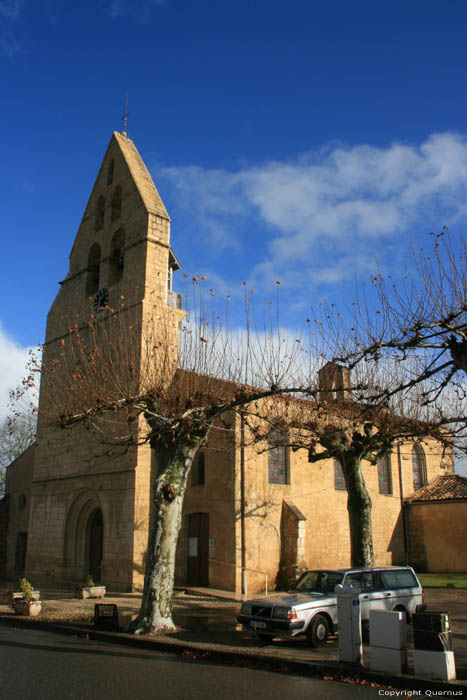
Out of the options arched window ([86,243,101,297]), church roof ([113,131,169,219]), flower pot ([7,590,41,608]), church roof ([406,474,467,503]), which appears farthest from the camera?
church roof ([406,474,467,503])

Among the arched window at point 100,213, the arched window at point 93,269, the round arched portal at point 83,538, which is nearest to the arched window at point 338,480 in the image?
the round arched portal at point 83,538

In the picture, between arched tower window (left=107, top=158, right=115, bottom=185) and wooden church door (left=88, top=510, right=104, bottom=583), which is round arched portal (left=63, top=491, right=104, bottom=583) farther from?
arched tower window (left=107, top=158, right=115, bottom=185)

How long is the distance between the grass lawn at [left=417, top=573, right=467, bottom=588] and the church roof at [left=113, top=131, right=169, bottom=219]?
→ 17.3 m

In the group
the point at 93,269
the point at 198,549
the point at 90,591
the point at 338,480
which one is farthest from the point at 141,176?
the point at 90,591

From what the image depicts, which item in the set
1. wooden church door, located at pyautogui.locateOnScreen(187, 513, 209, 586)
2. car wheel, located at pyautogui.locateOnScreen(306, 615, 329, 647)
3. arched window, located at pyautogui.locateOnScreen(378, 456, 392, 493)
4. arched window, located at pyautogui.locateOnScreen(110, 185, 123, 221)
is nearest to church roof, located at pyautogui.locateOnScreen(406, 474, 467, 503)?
arched window, located at pyautogui.locateOnScreen(378, 456, 392, 493)

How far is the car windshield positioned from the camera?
11148 mm

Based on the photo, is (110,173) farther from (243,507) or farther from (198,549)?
(198,549)

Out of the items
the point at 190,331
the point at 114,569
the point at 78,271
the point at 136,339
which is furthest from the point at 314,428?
the point at 78,271

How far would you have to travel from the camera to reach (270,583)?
19.3 m

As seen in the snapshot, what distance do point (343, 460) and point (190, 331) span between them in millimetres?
5719

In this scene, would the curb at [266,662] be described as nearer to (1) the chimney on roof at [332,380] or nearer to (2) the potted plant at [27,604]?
(2) the potted plant at [27,604]

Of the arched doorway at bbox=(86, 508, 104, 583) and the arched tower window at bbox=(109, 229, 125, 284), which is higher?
the arched tower window at bbox=(109, 229, 125, 284)

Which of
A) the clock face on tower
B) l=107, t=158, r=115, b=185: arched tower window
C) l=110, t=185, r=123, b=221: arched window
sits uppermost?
l=107, t=158, r=115, b=185: arched tower window

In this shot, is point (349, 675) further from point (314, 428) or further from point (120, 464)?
point (120, 464)
